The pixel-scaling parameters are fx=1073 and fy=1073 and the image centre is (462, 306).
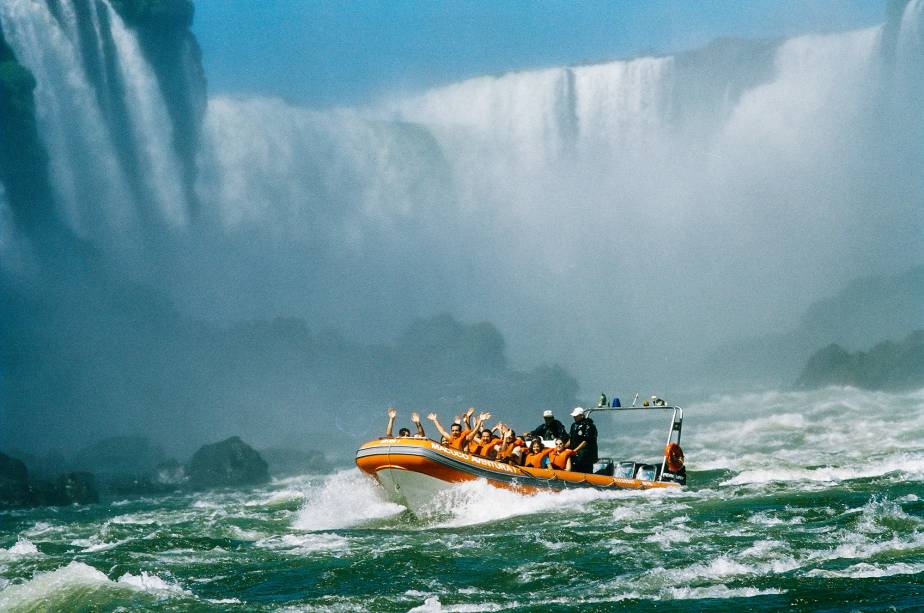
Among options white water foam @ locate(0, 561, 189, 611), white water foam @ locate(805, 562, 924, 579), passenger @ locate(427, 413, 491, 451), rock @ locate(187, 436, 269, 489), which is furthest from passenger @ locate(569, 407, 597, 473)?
rock @ locate(187, 436, 269, 489)

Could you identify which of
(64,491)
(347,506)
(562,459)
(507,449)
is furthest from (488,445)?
(64,491)

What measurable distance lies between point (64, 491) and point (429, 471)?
2346 centimetres

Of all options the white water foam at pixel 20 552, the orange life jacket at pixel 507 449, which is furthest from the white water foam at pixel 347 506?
the white water foam at pixel 20 552

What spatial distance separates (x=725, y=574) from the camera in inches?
592

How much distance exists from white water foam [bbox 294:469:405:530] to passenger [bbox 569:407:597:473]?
419 centimetres

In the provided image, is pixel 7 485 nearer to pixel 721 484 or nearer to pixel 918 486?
pixel 721 484

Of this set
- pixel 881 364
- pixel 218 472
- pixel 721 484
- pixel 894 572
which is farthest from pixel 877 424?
pixel 894 572

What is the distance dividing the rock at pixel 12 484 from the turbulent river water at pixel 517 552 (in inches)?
340

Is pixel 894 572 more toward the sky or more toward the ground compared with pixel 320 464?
more toward the ground

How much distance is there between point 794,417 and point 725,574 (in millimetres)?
42441

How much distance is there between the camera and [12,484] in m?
38.9

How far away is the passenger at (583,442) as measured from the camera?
24.2 metres

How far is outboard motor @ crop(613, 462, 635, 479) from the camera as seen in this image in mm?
24906

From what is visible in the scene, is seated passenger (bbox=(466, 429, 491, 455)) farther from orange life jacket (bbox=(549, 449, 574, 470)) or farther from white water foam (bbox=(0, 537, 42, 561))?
white water foam (bbox=(0, 537, 42, 561))
